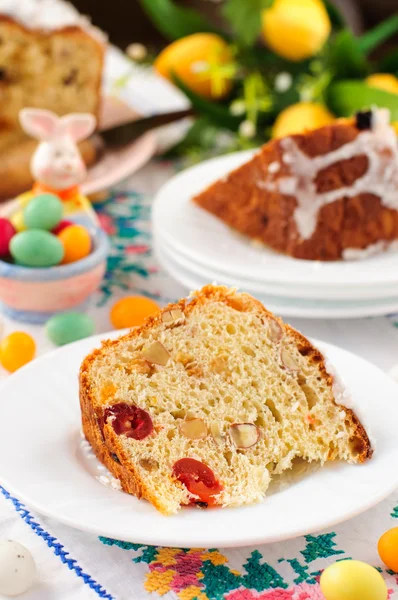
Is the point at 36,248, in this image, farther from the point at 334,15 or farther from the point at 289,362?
the point at 334,15

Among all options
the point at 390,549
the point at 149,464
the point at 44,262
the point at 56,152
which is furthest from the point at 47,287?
the point at 390,549

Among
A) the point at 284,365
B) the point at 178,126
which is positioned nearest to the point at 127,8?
the point at 178,126

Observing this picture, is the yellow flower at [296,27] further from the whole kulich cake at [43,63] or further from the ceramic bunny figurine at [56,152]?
the ceramic bunny figurine at [56,152]

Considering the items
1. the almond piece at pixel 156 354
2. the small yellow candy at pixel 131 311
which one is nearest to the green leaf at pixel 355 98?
the small yellow candy at pixel 131 311

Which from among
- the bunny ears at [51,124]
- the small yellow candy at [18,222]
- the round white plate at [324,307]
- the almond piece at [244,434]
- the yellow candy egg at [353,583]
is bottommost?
the small yellow candy at [18,222]

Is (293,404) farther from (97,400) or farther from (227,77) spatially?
(227,77)
